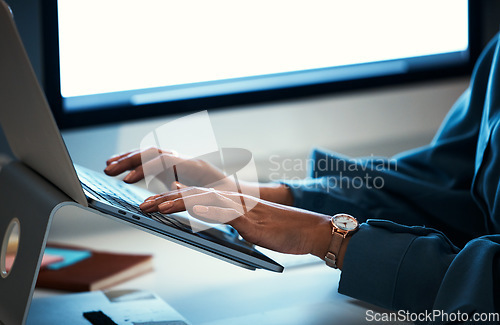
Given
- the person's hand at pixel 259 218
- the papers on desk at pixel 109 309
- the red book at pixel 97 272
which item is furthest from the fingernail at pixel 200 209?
the red book at pixel 97 272

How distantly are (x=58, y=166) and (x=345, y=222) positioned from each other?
288 mm

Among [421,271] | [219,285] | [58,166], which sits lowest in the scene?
[219,285]

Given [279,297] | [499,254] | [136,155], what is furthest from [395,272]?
[136,155]

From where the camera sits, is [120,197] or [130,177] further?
[130,177]

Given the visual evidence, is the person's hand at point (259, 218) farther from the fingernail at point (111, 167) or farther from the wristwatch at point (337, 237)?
the fingernail at point (111, 167)

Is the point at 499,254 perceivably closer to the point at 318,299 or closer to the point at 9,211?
the point at 318,299

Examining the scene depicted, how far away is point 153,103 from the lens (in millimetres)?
960

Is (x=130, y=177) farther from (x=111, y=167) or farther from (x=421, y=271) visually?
(x=421, y=271)

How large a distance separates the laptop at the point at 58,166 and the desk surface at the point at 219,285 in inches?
4.6

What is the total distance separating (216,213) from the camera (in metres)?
0.61

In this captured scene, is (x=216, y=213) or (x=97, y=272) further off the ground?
(x=216, y=213)

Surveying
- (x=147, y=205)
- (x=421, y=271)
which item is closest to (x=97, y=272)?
(x=147, y=205)

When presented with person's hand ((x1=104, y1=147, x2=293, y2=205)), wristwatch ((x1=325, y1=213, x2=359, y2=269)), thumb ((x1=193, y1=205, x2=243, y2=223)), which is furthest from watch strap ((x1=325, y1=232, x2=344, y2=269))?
person's hand ((x1=104, y1=147, x2=293, y2=205))

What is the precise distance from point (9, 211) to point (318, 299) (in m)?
0.36
